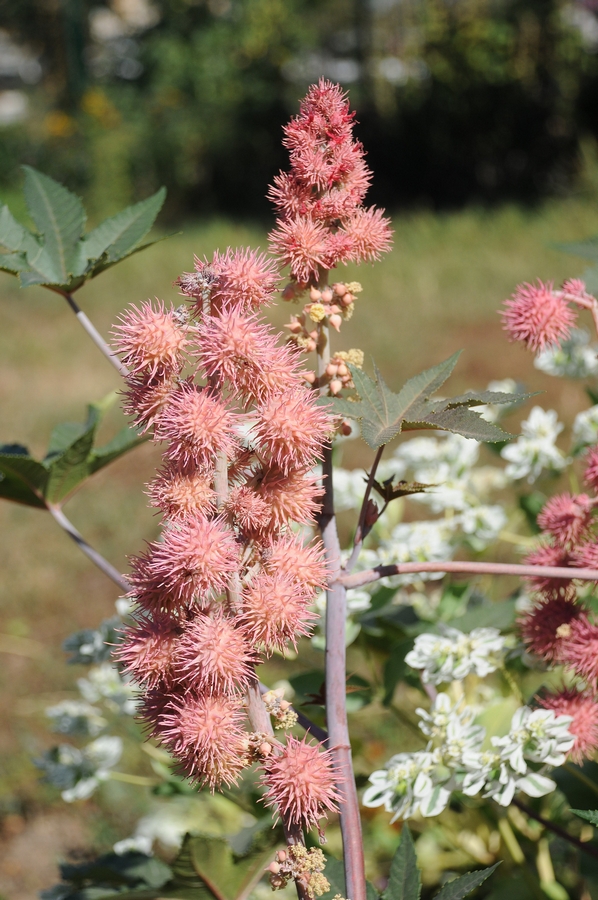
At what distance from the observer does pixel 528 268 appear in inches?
212

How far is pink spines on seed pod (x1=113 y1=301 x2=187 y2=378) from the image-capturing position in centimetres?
62

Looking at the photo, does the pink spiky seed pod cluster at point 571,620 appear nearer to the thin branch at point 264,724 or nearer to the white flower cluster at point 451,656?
the white flower cluster at point 451,656

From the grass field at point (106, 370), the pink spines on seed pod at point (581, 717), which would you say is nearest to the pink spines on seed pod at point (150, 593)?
the pink spines on seed pod at point (581, 717)

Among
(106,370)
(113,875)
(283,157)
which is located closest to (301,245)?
(113,875)

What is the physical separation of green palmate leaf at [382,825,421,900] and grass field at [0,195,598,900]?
26.5 inches

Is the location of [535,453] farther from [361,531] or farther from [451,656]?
[361,531]

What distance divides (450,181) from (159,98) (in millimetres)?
3040

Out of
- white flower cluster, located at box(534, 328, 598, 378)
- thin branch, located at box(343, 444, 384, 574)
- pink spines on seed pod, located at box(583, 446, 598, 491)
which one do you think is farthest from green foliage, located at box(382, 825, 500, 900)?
white flower cluster, located at box(534, 328, 598, 378)

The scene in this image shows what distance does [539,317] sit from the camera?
823 millimetres

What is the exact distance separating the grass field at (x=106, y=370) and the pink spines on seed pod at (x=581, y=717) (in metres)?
0.56

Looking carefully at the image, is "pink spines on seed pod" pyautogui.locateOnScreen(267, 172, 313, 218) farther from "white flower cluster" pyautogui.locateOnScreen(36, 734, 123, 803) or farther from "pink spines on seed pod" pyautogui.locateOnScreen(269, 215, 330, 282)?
"white flower cluster" pyautogui.locateOnScreen(36, 734, 123, 803)

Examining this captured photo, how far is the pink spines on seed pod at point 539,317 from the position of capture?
82 centimetres

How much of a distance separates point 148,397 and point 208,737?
234mm

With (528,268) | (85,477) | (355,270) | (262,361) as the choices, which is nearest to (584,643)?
(262,361)
